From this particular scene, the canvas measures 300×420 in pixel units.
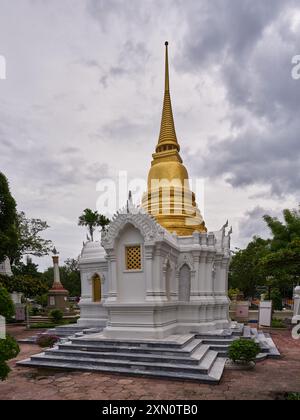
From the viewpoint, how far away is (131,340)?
11922mm

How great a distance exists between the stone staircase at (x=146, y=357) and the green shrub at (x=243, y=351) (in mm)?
564

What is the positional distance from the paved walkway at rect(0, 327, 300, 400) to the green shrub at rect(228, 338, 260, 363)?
0.43 meters

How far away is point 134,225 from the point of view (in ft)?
42.7

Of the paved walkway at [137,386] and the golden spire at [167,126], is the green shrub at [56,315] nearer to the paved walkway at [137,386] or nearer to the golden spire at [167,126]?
the golden spire at [167,126]

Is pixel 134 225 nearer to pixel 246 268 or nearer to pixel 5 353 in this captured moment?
pixel 5 353

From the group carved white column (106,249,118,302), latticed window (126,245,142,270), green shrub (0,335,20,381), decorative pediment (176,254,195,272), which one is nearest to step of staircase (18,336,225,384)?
carved white column (106,249,118,302)

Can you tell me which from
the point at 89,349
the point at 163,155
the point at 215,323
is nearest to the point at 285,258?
the point at 215,323

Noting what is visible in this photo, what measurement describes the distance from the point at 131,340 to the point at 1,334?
17.3ft

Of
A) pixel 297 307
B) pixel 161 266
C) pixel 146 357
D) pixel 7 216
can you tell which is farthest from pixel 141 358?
pixel 297 307

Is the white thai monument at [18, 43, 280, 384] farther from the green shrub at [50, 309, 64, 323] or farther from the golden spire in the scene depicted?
the green shrub at [50, 309, 64, 323]

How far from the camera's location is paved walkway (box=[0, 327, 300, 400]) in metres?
8.52
